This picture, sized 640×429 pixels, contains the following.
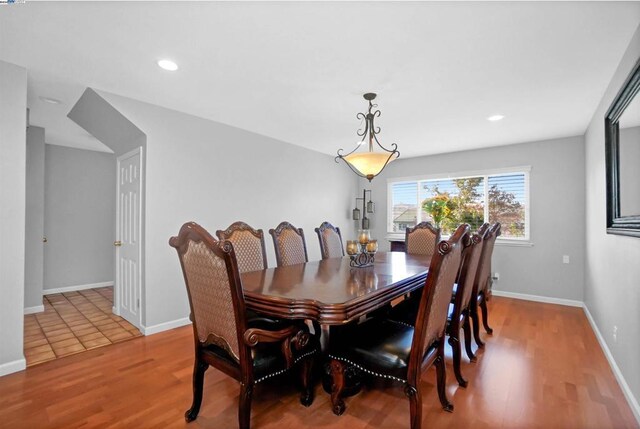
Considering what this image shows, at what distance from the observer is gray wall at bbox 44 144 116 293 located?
4.86 metres

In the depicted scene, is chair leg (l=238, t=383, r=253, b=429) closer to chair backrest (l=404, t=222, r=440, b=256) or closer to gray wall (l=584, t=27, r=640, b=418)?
gray wall (l=584, t=27, r=640, b=418)

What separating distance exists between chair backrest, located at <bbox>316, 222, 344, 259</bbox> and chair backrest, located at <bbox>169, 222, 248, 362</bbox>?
188cm

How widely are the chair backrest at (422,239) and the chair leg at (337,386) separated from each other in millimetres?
2260

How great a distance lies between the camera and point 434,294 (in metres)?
1.52

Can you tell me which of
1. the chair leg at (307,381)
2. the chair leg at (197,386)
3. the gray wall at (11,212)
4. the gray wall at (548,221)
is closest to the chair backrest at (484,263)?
the chair leg at (307,381)

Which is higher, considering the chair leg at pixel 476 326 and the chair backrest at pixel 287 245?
the chair backrest at pixel 287 245

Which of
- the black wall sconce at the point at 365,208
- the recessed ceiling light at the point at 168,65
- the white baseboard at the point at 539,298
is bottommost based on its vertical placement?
the white baseboard at the point at 539,298

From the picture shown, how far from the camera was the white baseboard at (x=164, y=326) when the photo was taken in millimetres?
3137

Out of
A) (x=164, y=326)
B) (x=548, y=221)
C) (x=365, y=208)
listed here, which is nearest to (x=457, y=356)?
(x=164, y=326)

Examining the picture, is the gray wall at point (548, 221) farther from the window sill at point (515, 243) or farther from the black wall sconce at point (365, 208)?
the black wall sconce at point (365, 208)

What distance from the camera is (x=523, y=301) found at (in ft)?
14.5

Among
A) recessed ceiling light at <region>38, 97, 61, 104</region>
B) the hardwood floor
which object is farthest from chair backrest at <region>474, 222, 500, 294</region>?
recessed ceiling light at <region>38, 97, 61, 104</region>

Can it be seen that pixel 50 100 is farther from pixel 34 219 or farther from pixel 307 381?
pixel 307 381

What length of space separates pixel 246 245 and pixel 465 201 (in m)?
3.91
